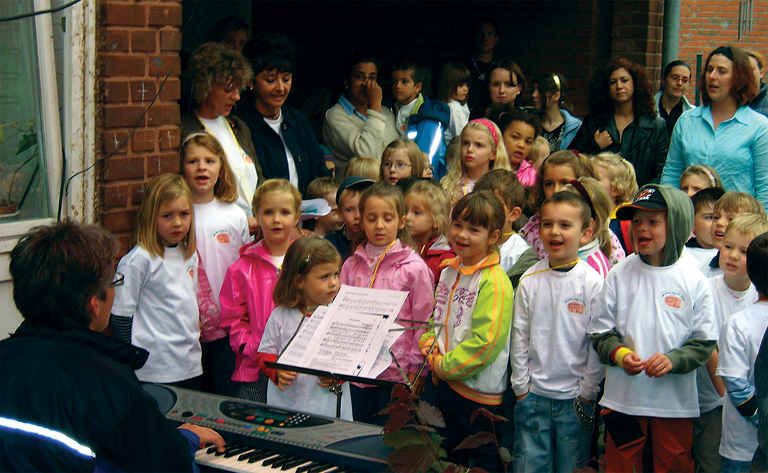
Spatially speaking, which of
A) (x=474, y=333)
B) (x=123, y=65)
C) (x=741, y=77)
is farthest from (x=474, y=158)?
(x=123, y=65)

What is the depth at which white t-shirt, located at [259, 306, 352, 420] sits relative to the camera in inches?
133

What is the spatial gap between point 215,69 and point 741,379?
2874mm

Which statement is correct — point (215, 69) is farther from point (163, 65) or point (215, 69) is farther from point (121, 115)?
point (121, 115)

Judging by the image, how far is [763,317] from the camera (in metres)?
3.01

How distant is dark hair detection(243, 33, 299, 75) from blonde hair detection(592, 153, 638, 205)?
187 centimetres

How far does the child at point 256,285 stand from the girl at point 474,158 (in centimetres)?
118

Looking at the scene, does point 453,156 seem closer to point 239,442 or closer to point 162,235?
point 162,235

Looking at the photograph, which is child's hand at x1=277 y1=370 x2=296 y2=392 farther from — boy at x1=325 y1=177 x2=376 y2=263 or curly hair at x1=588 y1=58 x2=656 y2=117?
curly hair at x1=588 y1=58 x2=656 y2=117

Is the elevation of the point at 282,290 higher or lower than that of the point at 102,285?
lower

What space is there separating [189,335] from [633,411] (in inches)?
77.8

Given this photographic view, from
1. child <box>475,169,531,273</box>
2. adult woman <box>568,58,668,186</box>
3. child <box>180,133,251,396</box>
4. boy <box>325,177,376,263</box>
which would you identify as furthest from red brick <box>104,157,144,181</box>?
adult woman <box>568,58,668,186</box>

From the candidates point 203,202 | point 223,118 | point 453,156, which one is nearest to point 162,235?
point 203,202

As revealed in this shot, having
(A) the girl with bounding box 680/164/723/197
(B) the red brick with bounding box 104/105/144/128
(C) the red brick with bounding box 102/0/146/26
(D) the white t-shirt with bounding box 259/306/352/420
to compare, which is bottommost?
(D) the white t-shirt with bounding box 259/306/352/420

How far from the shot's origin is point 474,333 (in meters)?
3.27
